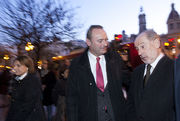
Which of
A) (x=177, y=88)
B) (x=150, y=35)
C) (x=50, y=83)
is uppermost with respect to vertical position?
(x=150, y=35)

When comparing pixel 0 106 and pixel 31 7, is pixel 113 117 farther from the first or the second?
pixel 31 7

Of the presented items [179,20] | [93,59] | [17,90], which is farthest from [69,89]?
[179,20]

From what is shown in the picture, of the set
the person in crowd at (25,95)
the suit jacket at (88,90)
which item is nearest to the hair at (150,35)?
the suit jacket at (88,90)

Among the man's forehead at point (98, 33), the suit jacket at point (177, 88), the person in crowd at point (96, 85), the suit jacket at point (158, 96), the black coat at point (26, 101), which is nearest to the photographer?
the suit jacket at point (177, 88)

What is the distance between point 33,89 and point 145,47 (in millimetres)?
2127

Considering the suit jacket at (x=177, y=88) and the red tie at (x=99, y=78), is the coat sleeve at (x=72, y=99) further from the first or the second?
the suit jacket at (x=177, y=88)

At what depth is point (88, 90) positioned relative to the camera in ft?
9.01

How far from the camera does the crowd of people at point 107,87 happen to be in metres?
2.25

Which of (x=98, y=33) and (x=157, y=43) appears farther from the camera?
(x=98, y=33)

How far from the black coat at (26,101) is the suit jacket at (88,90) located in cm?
80

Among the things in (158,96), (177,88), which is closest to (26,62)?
(158,96)

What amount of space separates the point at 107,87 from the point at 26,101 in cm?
150

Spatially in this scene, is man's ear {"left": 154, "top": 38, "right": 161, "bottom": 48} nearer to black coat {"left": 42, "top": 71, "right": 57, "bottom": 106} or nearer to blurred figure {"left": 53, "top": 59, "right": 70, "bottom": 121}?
blurred figure {"left": 53, "top": 59, "right": 70, "bottom": 121}

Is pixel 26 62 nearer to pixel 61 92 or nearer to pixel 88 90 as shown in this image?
pixel 88 90
